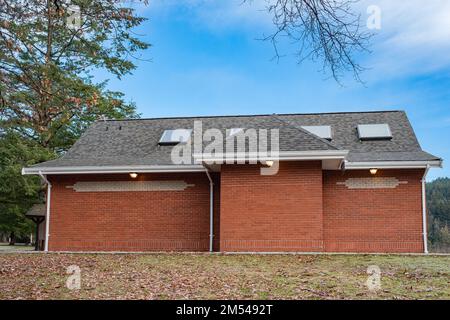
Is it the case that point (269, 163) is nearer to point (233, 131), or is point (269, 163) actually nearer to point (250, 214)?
point (250, 214)

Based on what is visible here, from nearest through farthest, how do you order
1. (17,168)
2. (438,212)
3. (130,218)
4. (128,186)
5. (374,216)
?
(374,216) → (130,218) → (128,186) → (17,168) → (438,212)

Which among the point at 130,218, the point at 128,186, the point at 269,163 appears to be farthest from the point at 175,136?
the point at 269,163

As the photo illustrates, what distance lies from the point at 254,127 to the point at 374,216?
4.76 metres

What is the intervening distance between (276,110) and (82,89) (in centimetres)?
1227

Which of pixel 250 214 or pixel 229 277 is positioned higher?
pixel 250 214

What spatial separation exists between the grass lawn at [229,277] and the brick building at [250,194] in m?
1.88

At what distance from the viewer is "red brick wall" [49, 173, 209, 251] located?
16234mm

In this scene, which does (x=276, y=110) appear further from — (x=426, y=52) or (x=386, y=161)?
(x=426, y=52)

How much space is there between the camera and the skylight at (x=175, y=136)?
18047 millimetres

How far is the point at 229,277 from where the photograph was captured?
9.15m

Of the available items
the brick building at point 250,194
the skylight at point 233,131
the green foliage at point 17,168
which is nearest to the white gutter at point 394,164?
the brick building at point 250,194
